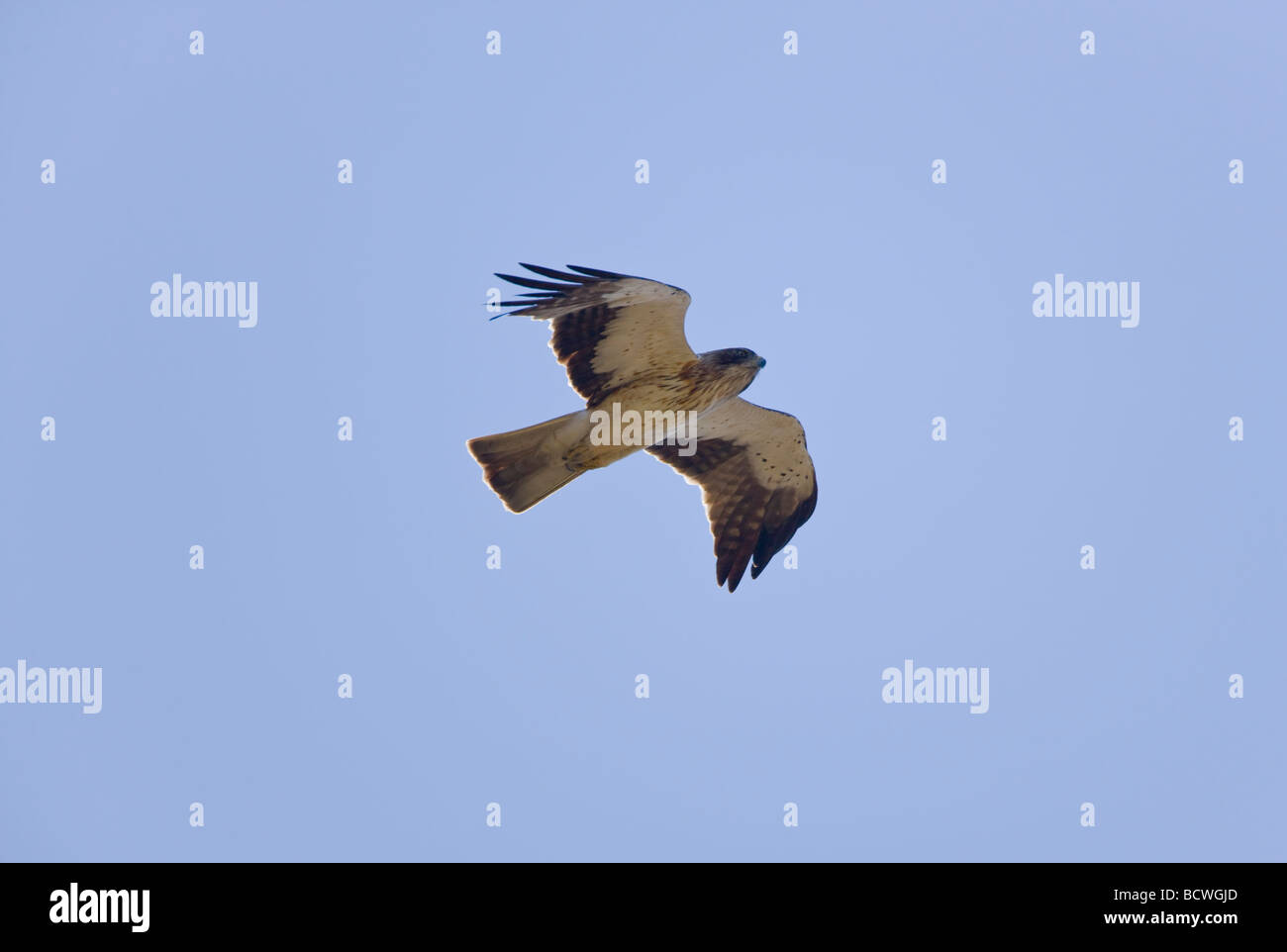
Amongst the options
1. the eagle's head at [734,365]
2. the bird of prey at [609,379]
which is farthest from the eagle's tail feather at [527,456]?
the eagle's head at [734,365]

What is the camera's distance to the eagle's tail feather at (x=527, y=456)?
31.3 feet

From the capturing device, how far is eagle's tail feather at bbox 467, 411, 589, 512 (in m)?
9.55

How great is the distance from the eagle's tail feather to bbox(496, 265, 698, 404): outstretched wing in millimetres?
385

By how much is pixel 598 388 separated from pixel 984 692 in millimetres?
8003

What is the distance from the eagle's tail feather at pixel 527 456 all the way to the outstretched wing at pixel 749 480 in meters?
1.32

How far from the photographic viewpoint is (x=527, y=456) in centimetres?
959

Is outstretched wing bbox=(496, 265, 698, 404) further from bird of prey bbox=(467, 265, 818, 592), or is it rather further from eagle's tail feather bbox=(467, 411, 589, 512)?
eagle's tail feather bbox=(467, 411, 589, 512)
